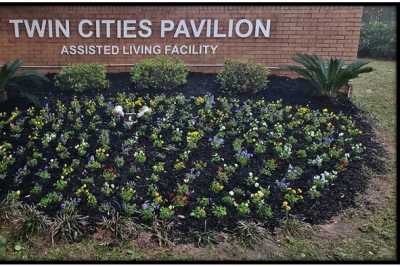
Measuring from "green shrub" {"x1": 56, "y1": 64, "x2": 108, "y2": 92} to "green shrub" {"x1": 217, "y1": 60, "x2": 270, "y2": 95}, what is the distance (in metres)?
1.90

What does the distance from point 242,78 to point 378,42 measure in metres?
5.92

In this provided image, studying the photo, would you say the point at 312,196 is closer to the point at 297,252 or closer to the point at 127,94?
the point at 297,252

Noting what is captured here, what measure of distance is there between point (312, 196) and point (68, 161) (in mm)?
2759

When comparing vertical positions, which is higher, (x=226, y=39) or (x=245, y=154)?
(x=226, y=39)

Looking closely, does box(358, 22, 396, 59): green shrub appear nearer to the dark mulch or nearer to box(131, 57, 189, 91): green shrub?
the dark mulch

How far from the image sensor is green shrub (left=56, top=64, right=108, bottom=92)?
6.54 meters

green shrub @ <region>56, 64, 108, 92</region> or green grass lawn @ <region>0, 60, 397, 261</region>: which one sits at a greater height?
green shrub @ <region>56, 64, 108, 92</region>

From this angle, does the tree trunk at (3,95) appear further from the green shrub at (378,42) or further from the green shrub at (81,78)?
the green shrub at (378,42)

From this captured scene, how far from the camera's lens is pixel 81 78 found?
656cm

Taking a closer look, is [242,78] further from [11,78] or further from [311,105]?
[11,78]

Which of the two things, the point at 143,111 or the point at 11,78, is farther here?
the point at 11,78

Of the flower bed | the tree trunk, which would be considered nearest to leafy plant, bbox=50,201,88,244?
the flower bed

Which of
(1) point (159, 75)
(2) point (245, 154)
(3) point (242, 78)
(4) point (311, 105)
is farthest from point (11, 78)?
(4) point (311, 105)

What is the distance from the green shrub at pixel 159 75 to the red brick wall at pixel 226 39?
30.5 inches
